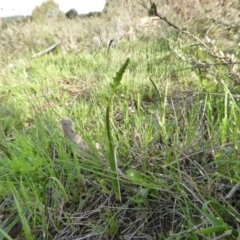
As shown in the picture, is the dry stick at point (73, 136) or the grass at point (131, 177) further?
the dry stick at point (73, 136)

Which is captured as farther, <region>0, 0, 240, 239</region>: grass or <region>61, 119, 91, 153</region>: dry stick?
<region>61, 119, 91, 153</region>: dry stick

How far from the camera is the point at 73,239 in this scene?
0.87 meters

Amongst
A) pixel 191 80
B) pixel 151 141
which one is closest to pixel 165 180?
pixel 151 141

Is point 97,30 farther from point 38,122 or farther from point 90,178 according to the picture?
point 90,178

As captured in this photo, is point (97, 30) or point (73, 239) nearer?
point (73, 239)

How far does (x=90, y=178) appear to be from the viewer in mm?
1051

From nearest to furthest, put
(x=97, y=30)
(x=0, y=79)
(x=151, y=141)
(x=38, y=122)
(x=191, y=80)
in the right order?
(x=151, y=141)
(x=38, y=122)
(x=191, y=80)
(x=0, y=79)
(x=97, y=30)

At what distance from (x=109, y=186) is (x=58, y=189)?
0.19 meters

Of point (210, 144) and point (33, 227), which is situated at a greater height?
point (210, 144)

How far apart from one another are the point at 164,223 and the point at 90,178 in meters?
0.33

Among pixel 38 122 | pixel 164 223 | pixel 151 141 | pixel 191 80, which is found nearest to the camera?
pixel 164 223

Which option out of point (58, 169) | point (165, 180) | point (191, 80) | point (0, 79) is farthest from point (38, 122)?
point (0, 79)

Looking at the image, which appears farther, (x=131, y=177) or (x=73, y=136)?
(x=73, y=136)

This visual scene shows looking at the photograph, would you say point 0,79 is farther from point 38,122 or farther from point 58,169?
point 58,169
